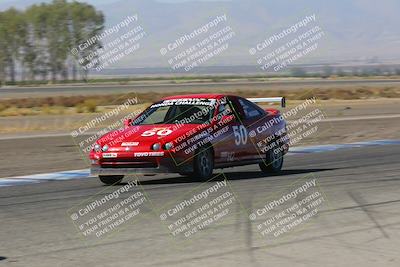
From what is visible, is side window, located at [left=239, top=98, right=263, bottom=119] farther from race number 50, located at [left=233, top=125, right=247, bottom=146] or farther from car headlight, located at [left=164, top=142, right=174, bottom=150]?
car headlight, located at [left=164, top=142, right=174, bottom=150]

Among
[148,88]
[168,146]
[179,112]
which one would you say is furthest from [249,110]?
[148,88]

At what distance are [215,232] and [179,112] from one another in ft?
16.8

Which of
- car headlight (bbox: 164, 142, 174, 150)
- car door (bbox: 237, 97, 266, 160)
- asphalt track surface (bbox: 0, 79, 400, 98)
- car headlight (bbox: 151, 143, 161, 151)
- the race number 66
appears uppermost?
the race number 66

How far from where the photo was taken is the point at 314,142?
22.7m

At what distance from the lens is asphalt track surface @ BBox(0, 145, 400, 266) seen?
7.11 meters

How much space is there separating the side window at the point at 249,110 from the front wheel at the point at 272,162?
2.22 feet

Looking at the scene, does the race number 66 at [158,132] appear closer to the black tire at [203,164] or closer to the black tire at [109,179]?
the black tire at [203,164]

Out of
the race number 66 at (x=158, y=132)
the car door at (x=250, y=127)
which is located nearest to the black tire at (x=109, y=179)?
the race number 66 at (x=158, y=132)

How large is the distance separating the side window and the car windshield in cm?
72

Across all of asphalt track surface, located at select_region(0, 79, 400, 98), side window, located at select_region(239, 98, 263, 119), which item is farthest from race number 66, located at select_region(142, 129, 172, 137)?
asphalt track surface, located at select_region(0, 79, 400, 98)

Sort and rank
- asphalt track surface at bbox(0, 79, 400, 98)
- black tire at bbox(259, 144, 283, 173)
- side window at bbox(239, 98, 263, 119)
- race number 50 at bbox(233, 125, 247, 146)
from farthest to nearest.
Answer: asphalt track surface at bbox(0, 79, 400, 98), black tire at bbox(259, 144, 283, 173), side window at bbox(239, 98, 263, 119), race number 50 at bbox(233, 125, 247, 146)

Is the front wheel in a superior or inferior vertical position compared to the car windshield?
inferior

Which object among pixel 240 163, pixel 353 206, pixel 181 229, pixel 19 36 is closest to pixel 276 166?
pixel 240 163

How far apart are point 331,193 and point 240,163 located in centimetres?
261
